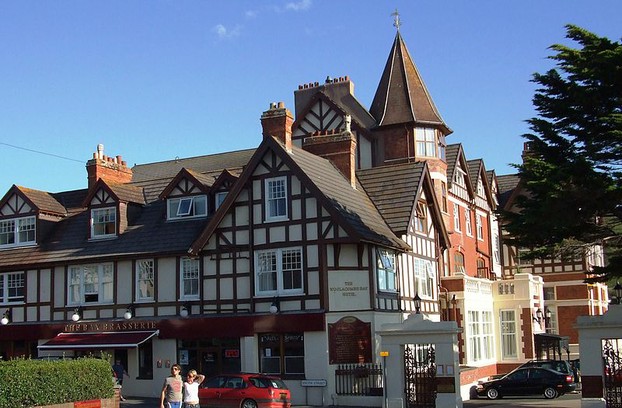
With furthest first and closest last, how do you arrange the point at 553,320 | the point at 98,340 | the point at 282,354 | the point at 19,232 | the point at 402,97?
1. the point at 553,320
2. the point at 402,97
3. the point at 19,232
4. the point at 98,340
5. the point at 282,354

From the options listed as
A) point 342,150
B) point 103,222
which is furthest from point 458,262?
point 103,222

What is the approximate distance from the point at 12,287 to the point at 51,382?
15433 mm

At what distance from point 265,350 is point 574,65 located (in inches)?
594

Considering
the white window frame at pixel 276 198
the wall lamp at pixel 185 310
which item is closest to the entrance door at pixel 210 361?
the wall lamp at pixel 185 310

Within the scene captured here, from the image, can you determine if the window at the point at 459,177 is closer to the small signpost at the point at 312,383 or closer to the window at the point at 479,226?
the window at the point at 479,226

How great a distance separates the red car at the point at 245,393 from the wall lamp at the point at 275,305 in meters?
4.08

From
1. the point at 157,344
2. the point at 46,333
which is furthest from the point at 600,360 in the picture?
the point at 46,333

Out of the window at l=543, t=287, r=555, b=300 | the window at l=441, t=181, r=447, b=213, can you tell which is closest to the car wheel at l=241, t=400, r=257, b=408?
the window at l=441, t=181, r=447, b=213

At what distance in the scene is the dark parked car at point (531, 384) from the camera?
107 ft

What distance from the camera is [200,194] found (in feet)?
115

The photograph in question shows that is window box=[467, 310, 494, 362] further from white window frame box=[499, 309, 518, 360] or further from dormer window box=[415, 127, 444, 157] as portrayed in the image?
dormer window box=[415, 127, 444, 157]

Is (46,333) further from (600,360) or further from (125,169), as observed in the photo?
(600,360)

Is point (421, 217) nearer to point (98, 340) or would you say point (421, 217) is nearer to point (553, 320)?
point (98, 340)

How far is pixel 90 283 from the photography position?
116 ft
